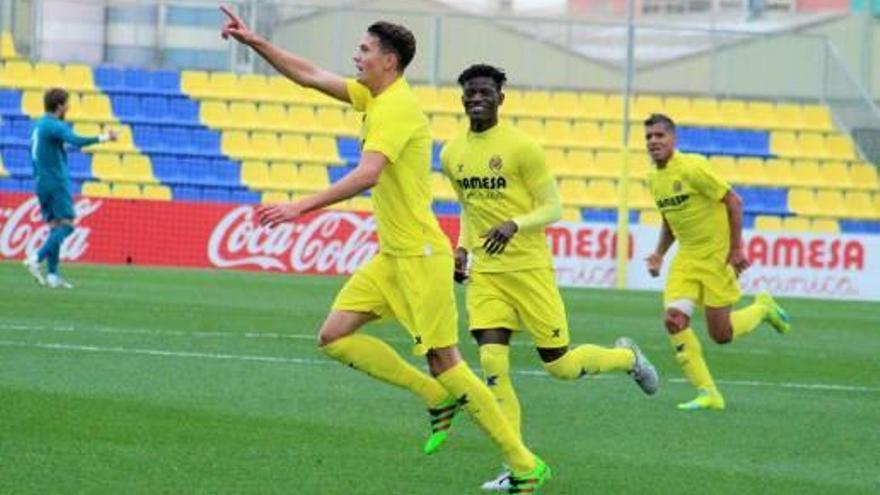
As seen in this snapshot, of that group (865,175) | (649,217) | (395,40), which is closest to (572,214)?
(649,217)

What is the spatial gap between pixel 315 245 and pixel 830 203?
9.03 meters

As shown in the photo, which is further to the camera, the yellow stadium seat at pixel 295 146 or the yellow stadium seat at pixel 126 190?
the yellow stadium seat at pixel 295 146

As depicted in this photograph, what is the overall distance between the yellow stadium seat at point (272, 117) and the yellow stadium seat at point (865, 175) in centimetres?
942

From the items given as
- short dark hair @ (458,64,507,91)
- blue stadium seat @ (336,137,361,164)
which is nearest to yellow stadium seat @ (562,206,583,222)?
blue stadium seat @ (336,137,361,164)

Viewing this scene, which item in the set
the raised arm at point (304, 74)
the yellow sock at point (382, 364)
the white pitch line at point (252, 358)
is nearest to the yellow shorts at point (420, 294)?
the yellow sock at point (382, 364)

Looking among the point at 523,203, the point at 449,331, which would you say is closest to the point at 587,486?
the point at 449,331

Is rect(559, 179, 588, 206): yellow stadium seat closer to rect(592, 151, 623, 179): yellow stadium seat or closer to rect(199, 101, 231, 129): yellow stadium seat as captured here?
rect(592, 151, 623, 179): yellow stadium seat

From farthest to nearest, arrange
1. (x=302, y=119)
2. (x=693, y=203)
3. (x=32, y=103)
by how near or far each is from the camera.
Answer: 1. (x=302, y=119)
2. (x=32, y=103)
3. (x=693, y=203)

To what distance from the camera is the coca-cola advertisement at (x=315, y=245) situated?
31.0 m

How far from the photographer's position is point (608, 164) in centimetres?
3556

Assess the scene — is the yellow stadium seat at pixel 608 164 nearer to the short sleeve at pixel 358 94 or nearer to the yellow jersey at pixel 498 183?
the yellow jersey at pixel 498 183

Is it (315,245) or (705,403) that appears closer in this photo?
(705,403)

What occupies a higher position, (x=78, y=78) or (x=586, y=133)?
(x=78, y=78)

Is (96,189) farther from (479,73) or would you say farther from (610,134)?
(479,73)
